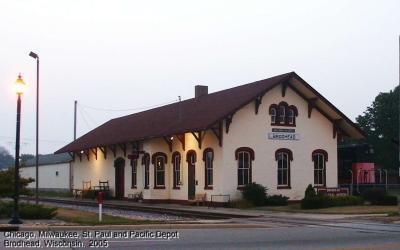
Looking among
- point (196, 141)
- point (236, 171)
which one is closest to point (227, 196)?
point (236, 171)

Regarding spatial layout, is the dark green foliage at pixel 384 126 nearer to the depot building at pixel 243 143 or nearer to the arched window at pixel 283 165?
the depot building at pixel 243 143

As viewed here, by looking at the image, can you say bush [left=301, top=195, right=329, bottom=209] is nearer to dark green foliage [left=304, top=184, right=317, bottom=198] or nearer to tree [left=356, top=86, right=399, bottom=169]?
dark green foliage [left=304, top=184, right=317, bottom=198]

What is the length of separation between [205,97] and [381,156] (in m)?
42.1

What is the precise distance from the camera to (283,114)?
35.4 meters

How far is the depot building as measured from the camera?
3347 centimetres

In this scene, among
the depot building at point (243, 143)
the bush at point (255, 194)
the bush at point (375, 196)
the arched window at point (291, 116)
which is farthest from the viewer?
the arched window at point (291, 116)

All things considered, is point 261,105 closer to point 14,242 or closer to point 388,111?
point 14,242

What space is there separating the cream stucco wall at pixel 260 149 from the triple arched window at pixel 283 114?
273 mm

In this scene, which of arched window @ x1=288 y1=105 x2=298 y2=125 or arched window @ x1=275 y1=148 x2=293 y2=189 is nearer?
arched window @ x1=275 y1=148 x2=293 y2=189

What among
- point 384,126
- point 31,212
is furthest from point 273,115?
point 384,126

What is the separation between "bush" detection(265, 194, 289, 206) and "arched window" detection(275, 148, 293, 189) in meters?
1.46

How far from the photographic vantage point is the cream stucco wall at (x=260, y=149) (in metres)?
33.3

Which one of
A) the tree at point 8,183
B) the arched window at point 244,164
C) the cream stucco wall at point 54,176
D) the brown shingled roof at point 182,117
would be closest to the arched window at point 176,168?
the brown shingled roof at point 182,117

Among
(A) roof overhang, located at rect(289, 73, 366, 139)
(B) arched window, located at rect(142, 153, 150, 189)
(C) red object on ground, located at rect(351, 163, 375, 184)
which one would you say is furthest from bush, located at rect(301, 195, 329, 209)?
(B) arched window, located at rect(142, 153, 150, 189)
